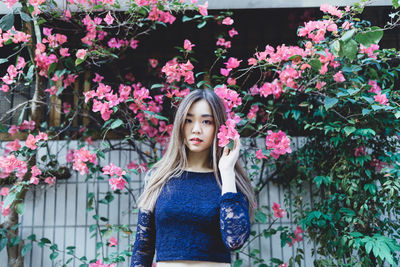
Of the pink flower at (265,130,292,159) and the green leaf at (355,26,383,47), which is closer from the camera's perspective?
the green leaf at (355,26,383,47)

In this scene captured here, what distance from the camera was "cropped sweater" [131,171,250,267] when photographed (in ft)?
4.40

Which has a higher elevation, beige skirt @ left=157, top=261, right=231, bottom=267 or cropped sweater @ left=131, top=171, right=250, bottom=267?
cropped sweater @ left=131, top=171, right=250, bottom=267

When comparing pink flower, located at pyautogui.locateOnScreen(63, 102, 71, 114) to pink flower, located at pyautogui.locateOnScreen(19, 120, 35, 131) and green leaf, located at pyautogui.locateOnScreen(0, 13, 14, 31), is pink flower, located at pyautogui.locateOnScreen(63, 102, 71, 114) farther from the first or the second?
green leaf, located at pyautogui.locateOnScreen(0, 13, 14, 31)

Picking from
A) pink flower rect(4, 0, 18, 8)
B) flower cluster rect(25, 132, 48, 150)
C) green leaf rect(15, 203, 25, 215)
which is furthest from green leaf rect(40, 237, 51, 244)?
pink flower rect(4, 0, 18, 8)

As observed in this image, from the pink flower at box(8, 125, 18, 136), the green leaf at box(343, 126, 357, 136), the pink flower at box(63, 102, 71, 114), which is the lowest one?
the green leaf at box(343, 126, 357, 136)

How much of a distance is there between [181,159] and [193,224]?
12.7 inches

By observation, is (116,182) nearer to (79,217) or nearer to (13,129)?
(79,217)

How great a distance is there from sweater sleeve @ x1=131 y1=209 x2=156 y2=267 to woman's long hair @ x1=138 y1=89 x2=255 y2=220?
0.04m

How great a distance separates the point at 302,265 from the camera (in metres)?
2.73

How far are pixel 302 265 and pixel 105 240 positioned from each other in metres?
1.55

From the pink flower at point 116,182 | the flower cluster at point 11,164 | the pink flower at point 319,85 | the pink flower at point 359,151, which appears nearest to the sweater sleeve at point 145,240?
the pink flower at point 116,182

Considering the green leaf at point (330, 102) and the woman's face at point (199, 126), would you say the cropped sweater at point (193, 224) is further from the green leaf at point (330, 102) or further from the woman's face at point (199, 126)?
the green leaf at point (330, 102)

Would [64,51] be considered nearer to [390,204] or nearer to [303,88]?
[303,88]

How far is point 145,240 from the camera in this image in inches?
61.2
